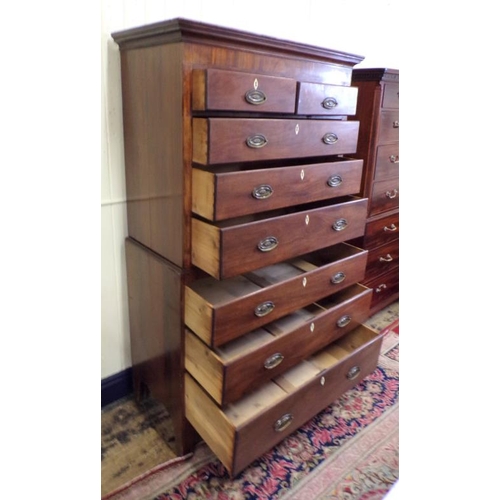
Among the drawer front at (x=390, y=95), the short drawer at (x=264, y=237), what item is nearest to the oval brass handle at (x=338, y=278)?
the short drawer at (x=264, y=237)

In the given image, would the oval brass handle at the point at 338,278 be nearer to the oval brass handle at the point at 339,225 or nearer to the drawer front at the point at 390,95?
the oval brass handle at the point at 339,225

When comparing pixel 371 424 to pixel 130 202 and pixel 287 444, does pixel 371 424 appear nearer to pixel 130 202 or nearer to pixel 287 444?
pixel 287 444

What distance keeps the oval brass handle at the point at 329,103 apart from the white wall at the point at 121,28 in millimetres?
309

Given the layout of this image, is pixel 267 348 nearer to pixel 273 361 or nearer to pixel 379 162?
pixel 273 361

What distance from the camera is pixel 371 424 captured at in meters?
1.56

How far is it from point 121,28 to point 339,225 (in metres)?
0.93

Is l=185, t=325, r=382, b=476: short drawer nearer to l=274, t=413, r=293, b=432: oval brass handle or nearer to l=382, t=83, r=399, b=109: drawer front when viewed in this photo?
l=274, t=413, r=293, b=432: oval brass handle

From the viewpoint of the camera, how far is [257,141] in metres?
1.07

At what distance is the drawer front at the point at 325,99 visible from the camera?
3.80 feet

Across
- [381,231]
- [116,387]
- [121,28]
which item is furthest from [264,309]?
[381,231]
